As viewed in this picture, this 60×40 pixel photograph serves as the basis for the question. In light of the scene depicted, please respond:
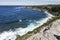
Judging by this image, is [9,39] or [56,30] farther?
[9,39]

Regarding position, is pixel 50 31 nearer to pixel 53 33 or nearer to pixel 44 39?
pixel 53 33

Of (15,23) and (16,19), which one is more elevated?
(15,23)

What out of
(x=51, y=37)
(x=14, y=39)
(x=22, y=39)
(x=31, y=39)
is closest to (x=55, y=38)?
(x=51, y=37)

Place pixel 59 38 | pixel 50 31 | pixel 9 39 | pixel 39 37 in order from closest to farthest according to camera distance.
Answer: pixel 59 38
pixel 39 37
pixel 50 31
pixel 9 39

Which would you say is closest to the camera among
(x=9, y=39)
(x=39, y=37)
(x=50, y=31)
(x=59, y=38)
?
(x=59, y=38)

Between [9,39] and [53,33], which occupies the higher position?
[53,33]

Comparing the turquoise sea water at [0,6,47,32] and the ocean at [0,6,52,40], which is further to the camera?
the turquoise sea water at [0,6,47,32]

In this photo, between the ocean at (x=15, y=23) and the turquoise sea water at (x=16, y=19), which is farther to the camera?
the turquoise sea water at (x=16, y=19)

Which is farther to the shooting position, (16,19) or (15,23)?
(16,19)

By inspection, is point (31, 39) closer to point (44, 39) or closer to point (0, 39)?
point (44, 39)

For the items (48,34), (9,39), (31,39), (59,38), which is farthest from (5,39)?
(59,38)
